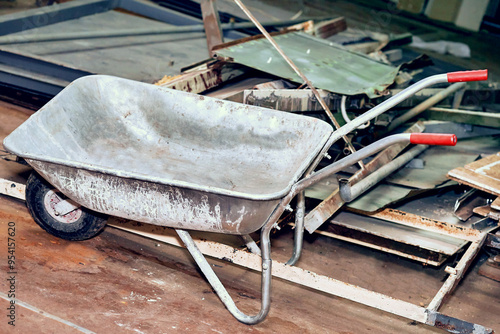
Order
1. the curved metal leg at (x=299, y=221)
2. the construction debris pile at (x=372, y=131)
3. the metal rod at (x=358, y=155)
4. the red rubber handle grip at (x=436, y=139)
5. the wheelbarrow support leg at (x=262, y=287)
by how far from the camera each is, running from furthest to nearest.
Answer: the construction debris pile at (x=372, y=131) < the curved metal leg at (x=299, y=221) < the wheelbarrow support leg at (x=262, y=287) < the metal rod at (x=358, y=155) < the red rubber handle grip at (x=436, y=139)

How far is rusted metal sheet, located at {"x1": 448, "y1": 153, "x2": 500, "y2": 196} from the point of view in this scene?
123 inches

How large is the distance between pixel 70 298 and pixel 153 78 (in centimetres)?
229

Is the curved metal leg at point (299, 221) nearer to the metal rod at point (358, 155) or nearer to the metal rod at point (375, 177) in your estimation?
the metal rod at point (375, 177)

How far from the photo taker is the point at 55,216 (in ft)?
9.98

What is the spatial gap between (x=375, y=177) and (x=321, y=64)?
4.23 ft

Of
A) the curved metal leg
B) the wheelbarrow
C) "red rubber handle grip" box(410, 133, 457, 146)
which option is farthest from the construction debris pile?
"red rubber handle grip" box(410, 133, 457, 146)

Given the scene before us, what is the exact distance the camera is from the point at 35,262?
288 centimetres

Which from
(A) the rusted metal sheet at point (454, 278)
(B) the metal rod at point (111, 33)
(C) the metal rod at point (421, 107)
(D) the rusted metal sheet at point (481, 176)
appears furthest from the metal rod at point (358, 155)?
(B) the metal rod at point (111, 33)

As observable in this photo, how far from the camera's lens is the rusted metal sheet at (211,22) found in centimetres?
442

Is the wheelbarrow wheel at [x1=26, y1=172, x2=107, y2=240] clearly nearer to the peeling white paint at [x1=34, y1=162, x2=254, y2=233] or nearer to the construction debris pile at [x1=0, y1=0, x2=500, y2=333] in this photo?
the peeling white paint at [x1=34, y1=162, x2=254, y2=233]

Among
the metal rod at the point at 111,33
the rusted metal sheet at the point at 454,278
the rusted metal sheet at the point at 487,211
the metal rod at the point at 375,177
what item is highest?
the metal rod at the point at 111,33

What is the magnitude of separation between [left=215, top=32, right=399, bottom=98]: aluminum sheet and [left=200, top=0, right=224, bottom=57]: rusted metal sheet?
0.42 metres

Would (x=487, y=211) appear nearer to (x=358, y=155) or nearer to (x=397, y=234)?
(x=397, y=234)

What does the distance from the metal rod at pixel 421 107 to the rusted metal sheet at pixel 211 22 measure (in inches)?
63.8
